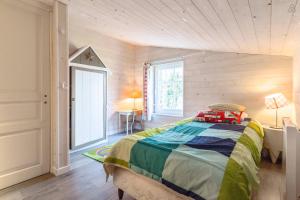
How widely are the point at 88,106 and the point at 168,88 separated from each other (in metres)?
2.07

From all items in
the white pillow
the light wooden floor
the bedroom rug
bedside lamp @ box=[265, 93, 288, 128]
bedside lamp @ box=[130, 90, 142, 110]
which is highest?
bedside lamp @ box=[130, 90, 142, 110]

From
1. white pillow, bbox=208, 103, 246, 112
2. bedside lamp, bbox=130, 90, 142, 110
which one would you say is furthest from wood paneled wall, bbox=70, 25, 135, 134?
white pillow, bbox=208, 103, 246, 112

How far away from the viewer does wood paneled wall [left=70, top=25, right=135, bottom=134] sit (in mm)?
3965

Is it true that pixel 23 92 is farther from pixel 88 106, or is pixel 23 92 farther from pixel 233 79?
pixel 233 79

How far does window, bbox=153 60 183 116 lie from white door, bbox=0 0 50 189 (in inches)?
112

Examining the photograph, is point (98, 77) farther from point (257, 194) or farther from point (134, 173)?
point (257, 194)

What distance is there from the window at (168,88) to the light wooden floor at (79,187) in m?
2.33

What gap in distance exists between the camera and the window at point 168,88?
4.41 metres

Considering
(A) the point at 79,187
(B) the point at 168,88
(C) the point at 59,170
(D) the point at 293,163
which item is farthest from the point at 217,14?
(B) the point at 168,88

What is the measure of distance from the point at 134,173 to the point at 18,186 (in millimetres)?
1541

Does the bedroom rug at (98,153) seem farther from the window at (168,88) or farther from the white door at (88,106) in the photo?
the window at (168,88)

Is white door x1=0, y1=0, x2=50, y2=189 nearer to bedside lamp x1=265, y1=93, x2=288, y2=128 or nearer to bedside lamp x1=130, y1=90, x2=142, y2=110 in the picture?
bedside lamp x1=130, y1=90, x2=142, y2=110

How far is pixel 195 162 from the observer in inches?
52.1

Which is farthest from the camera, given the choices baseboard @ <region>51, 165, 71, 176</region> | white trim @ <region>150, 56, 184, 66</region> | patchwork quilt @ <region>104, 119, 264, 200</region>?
white trim @ <region>150, 56, 184, 66</region>
